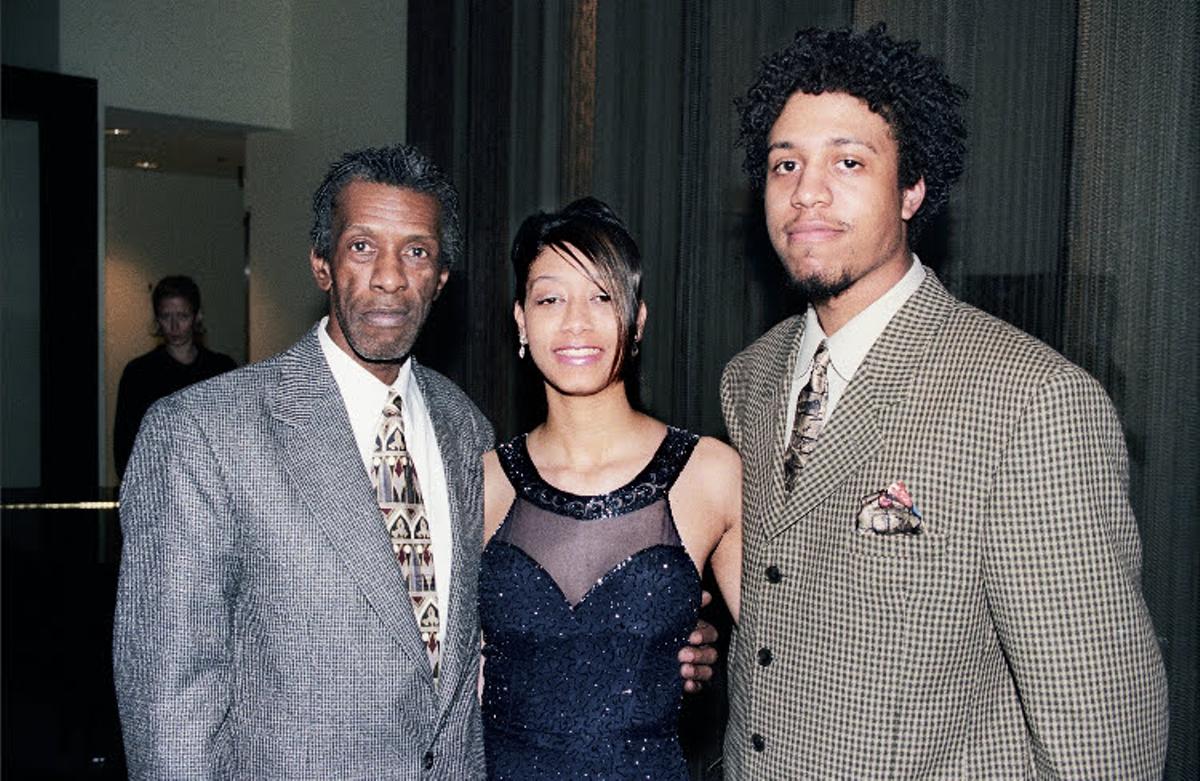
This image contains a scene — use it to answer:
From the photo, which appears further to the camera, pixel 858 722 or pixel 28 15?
pixel 28 15

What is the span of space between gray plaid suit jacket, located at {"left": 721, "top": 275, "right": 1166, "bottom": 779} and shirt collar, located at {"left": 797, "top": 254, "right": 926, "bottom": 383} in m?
0.03

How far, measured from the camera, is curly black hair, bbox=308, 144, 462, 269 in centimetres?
234

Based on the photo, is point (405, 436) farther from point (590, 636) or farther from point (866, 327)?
point (866, 327)

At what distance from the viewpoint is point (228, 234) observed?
42.2ft

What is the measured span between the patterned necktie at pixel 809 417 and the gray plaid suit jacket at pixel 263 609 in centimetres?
73

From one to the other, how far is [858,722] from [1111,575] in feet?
1.55

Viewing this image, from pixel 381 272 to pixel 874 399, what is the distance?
98cm

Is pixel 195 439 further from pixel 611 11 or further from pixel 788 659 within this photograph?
pixel 611 11

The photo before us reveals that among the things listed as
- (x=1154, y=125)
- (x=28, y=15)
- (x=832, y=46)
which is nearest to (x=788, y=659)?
(x=832, y=46)

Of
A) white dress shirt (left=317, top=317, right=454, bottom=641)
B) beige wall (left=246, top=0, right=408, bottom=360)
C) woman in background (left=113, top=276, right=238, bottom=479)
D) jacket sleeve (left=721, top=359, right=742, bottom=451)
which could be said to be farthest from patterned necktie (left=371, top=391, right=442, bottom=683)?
beige wall (left=246, top=0, right=408, bottom=360)

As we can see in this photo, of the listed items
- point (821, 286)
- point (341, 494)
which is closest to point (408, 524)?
point (341, 494)

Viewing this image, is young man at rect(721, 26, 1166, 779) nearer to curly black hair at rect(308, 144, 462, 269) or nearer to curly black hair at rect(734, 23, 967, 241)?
curly black hair at rect(734, 23, 967, 241)

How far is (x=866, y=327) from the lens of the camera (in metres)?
2.00

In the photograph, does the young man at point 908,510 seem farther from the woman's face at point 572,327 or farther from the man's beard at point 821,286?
the woman's face at point 572,327
